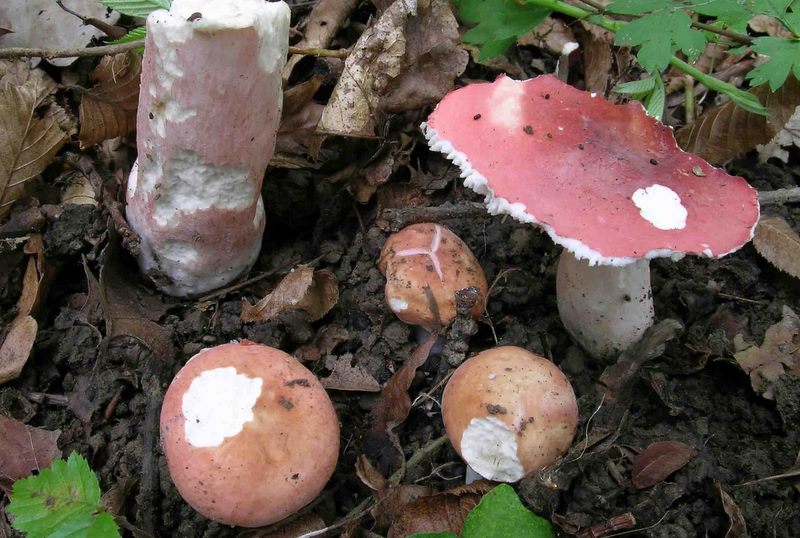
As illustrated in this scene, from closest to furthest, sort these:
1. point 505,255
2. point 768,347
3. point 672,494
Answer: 1. point 672,494
2. point 768,347
3. point 505,255

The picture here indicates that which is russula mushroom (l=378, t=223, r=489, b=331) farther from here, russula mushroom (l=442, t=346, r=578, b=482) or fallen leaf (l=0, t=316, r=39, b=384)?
fallen leaf (l=0, t=316, r=39, b=384)

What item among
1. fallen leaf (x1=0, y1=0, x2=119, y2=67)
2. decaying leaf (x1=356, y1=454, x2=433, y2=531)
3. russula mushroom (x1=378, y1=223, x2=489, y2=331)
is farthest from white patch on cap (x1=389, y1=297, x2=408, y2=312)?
fallen leaf (x1=0, y1=0, x2=119, y2=67)

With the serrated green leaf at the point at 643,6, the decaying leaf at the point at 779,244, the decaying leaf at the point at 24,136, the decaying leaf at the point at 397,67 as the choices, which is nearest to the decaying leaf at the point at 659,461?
the decaying leaf at the point at 779,244

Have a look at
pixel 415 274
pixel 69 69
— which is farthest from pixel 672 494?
pixel 69 69

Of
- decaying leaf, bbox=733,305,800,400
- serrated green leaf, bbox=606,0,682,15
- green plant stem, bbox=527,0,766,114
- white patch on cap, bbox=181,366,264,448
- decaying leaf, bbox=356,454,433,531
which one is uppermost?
serrated green leaf, bbox=606,0,682,15

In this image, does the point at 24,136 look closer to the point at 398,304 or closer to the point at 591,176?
the point at 398,304

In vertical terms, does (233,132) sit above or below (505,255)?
above

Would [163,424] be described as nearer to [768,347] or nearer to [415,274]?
[415,274]
